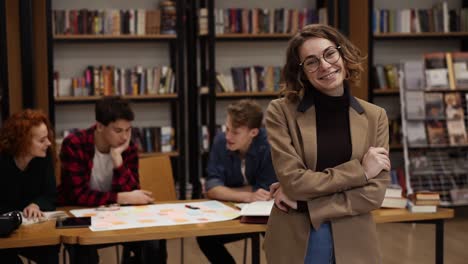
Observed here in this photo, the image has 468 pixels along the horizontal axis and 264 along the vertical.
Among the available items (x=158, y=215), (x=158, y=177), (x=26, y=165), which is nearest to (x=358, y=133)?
(x=158, y=215)

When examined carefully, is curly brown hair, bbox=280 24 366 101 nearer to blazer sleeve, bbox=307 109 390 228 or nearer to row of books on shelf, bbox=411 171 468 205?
blazer sleeve, bbox=307 109 390 228

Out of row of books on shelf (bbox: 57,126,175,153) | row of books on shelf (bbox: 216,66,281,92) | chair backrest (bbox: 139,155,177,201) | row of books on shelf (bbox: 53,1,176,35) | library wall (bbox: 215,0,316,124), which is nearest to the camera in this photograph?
chair backrest (bbox: 139,155,177,201)

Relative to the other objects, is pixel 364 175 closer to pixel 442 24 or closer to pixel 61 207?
pixel 61 207

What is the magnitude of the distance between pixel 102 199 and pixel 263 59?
Result: 3.58 m

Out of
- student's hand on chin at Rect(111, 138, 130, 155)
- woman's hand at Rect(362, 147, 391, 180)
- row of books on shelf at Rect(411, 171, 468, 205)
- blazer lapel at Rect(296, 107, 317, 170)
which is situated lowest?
row of books on shelf at Rect(411, 171, 468, 205)

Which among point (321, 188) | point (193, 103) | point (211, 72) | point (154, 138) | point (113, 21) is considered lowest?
point (154, 138)

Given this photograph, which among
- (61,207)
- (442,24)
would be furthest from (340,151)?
(442,24)

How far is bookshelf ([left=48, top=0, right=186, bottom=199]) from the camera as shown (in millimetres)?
6094

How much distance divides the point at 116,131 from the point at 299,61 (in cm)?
156

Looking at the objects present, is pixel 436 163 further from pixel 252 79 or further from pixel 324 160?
pixel 324 160

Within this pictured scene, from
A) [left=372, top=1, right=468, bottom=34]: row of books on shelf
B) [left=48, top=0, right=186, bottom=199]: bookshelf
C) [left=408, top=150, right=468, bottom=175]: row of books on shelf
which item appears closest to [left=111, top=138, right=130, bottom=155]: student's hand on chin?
[left=48, top=0, right=186, bottom=199]: bookshelf

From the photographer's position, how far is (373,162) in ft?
7.41

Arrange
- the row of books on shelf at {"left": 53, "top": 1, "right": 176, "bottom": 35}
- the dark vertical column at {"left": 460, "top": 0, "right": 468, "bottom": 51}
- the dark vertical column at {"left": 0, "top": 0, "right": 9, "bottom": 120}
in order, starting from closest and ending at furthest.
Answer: the dark vertical column at {"left": 0, "top": 0, "right": 9, "bottom": 120}
the row of books on shelf at {"left": 53, "top": 1, "right": 176, "bottom": 35}
the dark vertical column at {"left": 460, "top": 0, "right": 468, "bottom": 51}

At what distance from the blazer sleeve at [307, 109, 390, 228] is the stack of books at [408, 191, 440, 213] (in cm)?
89
